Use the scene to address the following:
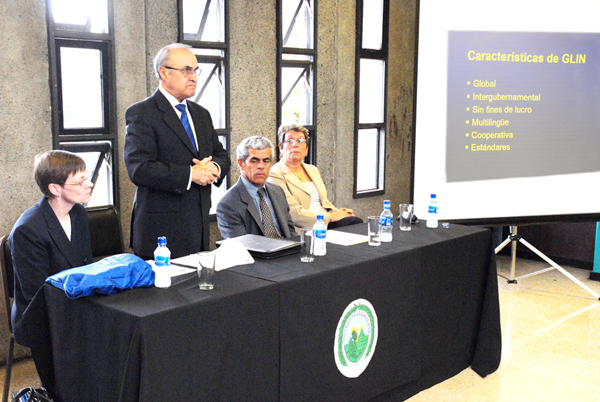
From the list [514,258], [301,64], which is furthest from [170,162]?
[514,258]

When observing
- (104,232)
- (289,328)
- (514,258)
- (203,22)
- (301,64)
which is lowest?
(514,258)

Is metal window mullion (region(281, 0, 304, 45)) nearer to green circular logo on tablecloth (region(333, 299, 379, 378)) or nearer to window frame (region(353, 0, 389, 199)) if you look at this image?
window frame (region(353, 0, 389, 199))

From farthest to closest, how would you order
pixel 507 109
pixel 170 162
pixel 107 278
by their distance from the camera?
pixel 507 109, pixel 170 162, pixel 107 278

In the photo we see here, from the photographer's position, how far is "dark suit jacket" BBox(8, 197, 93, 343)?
221cm

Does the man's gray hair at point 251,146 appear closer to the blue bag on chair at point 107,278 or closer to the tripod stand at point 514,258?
the blue bag on chair at point 107,278

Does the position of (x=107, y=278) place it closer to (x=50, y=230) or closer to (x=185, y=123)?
(x=50, y=230)

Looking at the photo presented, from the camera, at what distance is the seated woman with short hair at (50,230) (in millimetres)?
2221

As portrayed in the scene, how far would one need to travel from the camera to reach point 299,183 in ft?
12.8

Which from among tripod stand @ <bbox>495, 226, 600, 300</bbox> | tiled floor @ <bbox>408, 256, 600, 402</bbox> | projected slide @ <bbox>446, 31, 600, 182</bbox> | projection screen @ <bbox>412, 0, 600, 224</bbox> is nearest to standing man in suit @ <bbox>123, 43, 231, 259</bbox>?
tiled floor @ <bbox>408, 256, 600, 402</bbox>

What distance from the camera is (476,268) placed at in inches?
126

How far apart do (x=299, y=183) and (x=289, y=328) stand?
6.00 feet

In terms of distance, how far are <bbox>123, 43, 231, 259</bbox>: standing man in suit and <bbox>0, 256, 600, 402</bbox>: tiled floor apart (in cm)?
99

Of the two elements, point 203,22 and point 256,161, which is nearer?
point 256,161

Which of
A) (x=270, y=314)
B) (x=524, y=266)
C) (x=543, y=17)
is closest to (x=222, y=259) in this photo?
(x=270, y=314)
